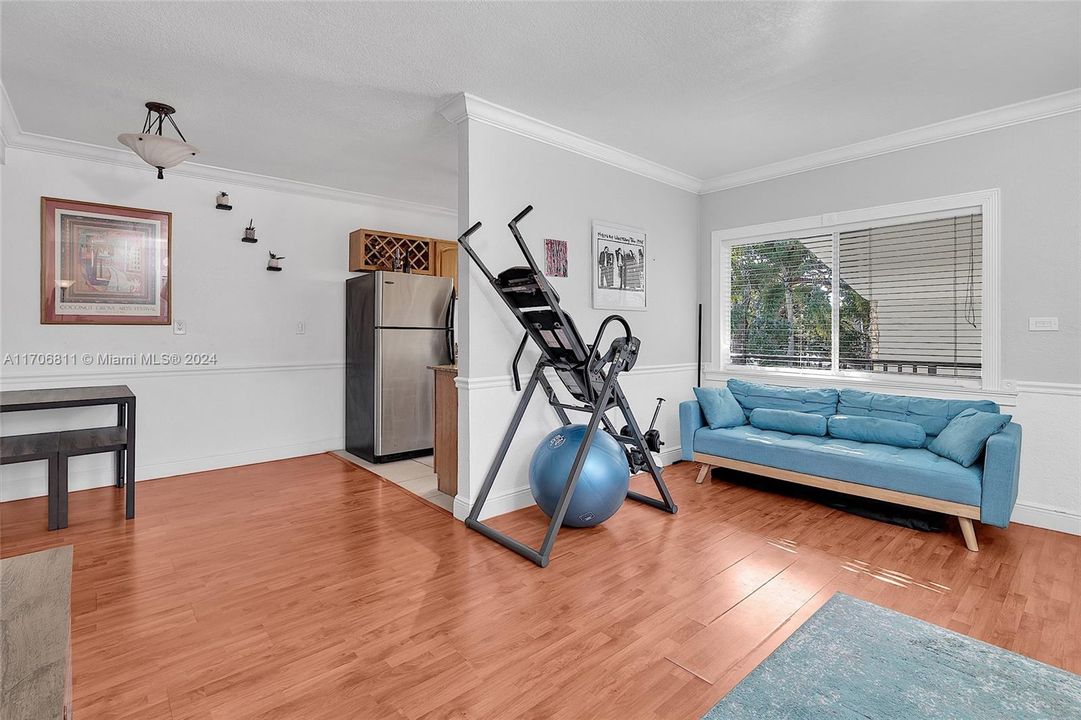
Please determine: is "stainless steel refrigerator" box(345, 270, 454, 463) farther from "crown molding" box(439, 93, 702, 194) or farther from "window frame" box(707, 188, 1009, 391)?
"window frame" box(707, 188, 1009, 391)

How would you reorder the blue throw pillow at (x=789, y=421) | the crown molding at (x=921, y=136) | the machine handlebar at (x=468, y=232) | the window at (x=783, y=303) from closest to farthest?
the machine handlebar at (x=468, y=232)
the crown molding at (x=921, y=136)
the blue throw pillow at (x=789, y=421)
the window at (x=783, y=303)

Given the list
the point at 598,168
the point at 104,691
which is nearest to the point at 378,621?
the point at 104,691

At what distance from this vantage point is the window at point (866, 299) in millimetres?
3680

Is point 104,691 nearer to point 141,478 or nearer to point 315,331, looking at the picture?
point 141,478

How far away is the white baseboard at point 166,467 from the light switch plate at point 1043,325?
5.57 m

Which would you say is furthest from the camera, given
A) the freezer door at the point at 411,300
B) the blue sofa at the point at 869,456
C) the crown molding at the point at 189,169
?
the freezer door at the point at 411,300

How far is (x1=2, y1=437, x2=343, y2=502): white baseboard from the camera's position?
3805 millimetres

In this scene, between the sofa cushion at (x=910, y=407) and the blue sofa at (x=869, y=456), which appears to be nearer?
the blue sofa at (x=869, y=456)

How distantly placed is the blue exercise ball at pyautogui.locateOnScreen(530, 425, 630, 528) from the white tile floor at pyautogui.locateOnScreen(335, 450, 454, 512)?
2.71 feet

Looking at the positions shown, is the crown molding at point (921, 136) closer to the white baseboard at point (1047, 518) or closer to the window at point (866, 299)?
the window at point (866, 299)

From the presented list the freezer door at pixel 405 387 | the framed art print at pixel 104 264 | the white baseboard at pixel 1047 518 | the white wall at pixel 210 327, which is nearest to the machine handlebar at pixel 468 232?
the freezer door at pixel 405 387

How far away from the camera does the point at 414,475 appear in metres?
4.50

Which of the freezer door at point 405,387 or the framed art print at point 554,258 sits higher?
the framed art print at point 554,258

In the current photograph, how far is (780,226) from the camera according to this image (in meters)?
4.53
